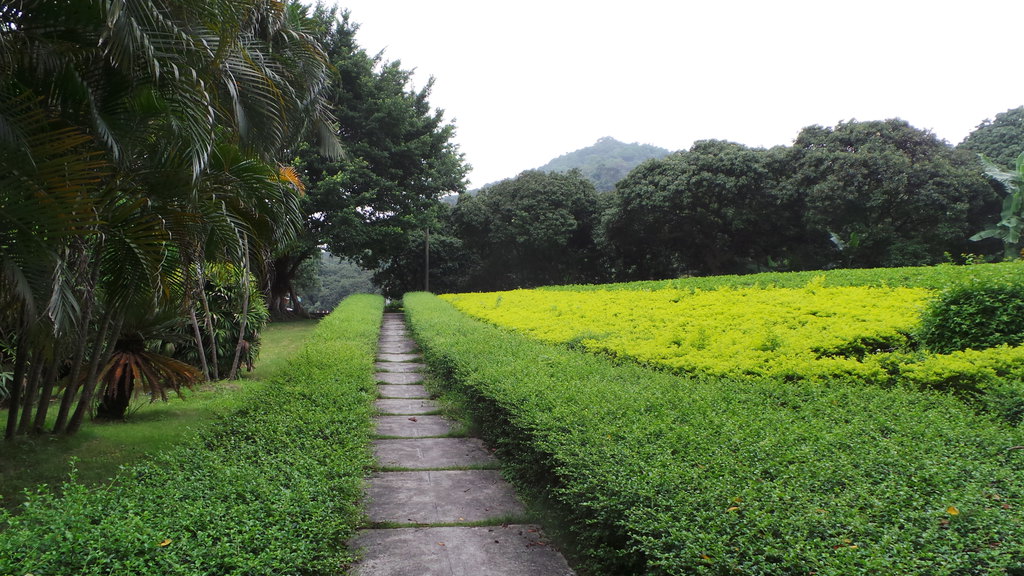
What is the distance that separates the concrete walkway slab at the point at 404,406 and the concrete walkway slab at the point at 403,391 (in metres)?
0.22

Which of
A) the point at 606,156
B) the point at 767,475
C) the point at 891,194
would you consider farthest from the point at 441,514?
the point at 606,156

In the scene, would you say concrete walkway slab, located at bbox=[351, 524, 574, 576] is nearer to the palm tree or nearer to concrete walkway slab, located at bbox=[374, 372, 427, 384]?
the palm tree

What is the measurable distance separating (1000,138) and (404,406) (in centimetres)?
3293

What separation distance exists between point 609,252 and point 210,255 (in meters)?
25.8

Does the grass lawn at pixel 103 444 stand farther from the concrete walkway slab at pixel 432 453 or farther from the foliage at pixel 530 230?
the foliage at pixel 530 230

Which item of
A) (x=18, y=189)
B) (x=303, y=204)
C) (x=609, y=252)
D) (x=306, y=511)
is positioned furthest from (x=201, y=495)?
(x=609, y=252)

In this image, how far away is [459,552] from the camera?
3191 millimetres

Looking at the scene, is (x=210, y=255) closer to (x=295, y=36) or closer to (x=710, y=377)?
(x=295, y=36)

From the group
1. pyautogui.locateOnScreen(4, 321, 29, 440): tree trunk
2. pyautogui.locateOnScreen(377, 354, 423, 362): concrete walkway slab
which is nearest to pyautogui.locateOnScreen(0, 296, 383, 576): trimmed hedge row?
pyautogui.locateOnScreen(4, 321, 29, 440): tree trunk

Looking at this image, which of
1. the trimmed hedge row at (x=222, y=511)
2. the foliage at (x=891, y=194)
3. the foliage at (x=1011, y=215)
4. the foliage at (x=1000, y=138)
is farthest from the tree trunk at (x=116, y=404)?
the foliage at (x=1000, y=138)

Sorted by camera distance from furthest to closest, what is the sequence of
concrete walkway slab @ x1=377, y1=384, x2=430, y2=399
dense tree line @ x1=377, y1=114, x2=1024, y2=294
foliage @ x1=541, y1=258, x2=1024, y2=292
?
dense tree line @ x1=377, y1=114, x2=1024, y2=294 < concrete walkway slab @ x1=377, y1=384, x2=430, y2=399 < foliage @ x1=541, y1=258, x2=1024, y2=292

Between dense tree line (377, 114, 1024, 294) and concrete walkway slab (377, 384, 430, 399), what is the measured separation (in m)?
A: 12.9

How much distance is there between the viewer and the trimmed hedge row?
Answer: 2.07 meters

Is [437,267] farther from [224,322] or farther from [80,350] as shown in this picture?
[80,350]
